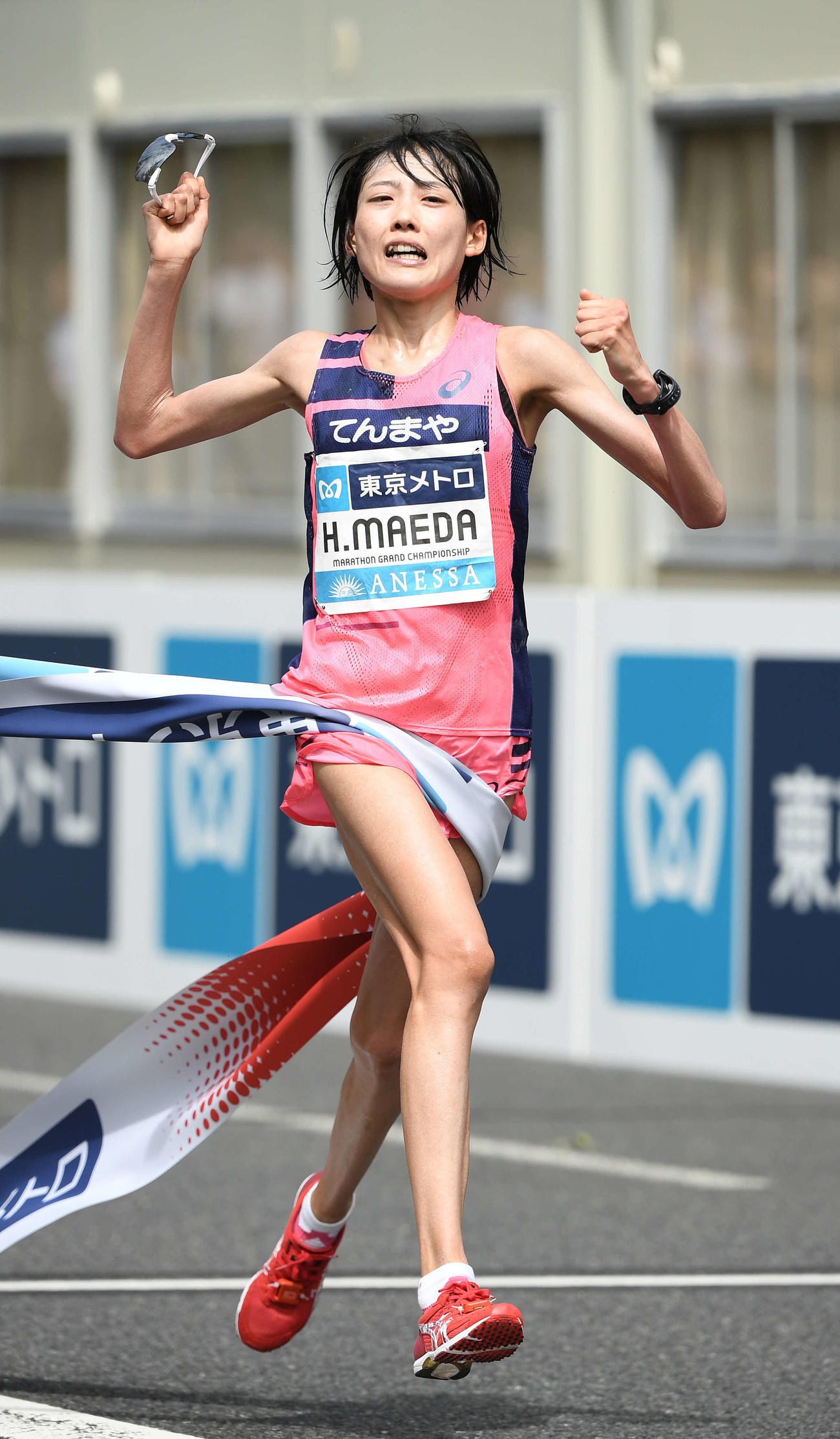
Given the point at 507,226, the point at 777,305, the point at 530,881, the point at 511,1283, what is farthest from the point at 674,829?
the point at 507,226

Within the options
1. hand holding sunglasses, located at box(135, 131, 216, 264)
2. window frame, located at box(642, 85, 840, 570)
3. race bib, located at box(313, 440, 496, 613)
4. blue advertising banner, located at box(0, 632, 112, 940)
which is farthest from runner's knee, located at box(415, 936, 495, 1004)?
blue advertising banner, located at box(0, 632, 112, 940)

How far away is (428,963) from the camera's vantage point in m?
4.13

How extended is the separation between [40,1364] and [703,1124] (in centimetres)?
322

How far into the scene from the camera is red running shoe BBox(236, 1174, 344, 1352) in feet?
15.5

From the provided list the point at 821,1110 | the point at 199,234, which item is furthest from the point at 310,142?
the point at 199,234

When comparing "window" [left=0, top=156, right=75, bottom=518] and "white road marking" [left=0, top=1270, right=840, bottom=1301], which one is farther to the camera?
"window" [left=0, top=156, right=75, bottom=518]

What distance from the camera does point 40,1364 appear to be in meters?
5.00

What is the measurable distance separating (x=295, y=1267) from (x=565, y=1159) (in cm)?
256

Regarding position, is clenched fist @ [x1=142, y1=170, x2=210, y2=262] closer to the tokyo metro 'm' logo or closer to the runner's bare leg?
the runner's bare leg

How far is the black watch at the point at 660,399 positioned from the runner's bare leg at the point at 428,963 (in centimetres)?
71

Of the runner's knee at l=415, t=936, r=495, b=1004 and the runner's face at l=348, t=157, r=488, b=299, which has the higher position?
the runner's face at l=348, t=157, r=488, b=299

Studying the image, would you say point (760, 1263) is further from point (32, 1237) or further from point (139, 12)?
point (139, 12)

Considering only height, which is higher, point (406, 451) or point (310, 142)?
point (310, 142)

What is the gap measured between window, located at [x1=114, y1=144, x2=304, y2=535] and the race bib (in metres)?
7.16
